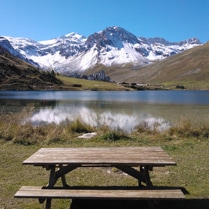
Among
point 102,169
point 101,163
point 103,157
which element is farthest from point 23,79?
point 101,163

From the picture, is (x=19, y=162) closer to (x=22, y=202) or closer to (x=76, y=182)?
(x=76, y=182)

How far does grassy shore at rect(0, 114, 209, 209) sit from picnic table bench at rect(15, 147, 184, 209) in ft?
3.38

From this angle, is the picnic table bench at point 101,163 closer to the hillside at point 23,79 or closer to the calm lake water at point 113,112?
the calm lake water at point 113,112

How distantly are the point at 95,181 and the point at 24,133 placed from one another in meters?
6.89

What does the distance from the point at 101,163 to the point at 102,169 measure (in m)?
3.50

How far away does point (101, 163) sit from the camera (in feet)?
18.2

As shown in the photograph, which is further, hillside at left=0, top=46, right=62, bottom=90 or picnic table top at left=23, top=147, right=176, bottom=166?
hillside at left=0, top=46, right=62, bottom=90

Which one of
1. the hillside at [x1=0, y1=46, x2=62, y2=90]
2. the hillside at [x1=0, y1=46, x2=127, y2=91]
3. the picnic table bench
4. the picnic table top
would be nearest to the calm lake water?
the picnic table top

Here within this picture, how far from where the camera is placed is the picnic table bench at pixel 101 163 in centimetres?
500

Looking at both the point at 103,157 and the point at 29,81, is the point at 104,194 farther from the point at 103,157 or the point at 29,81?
the point at 29,81

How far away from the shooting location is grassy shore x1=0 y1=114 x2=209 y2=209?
6910 mm

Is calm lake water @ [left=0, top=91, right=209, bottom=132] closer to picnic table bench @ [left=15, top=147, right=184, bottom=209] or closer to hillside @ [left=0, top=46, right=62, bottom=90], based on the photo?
picnic table bench @ [left=15, top=147, right=184, bottom=209]

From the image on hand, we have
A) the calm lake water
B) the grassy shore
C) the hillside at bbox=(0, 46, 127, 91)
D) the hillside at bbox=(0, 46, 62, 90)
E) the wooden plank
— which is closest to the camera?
the wooden plank

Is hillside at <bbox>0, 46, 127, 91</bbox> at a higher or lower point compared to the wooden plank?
lower
